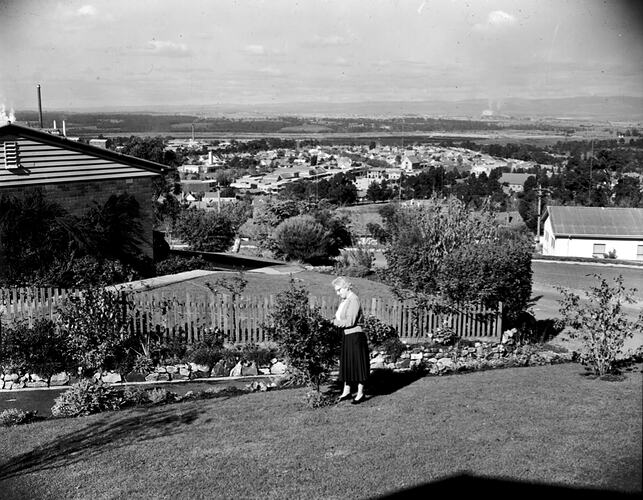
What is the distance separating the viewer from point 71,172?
1908 centimetres

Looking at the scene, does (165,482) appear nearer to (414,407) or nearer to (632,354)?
(414,407)

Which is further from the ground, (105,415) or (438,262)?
(438,262)

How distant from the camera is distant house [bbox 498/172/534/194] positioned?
112781 millimetres

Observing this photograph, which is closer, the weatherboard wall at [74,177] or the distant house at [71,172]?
the distant house at [71,172]

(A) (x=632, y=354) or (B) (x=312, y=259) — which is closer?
(A) (x=632, y=354)

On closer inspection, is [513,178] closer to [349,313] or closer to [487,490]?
[349,313]

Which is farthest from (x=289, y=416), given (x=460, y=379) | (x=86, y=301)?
(x=86, y=301)

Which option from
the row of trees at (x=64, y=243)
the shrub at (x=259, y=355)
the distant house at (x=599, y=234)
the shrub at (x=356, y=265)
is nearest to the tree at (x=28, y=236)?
the row of trees at (x=64, y=243)

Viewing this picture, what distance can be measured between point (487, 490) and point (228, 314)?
799cm

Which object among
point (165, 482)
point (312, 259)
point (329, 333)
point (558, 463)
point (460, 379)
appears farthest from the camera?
point (312, 259)

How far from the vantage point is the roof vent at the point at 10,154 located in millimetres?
17797

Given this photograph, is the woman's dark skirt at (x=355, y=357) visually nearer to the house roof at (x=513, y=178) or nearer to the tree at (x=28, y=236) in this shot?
the tree at (x=28, y=236)

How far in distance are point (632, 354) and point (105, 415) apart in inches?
299

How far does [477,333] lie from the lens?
46.9 ft
